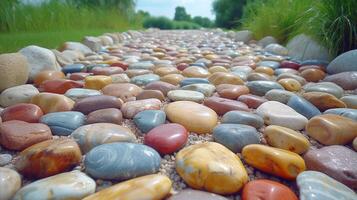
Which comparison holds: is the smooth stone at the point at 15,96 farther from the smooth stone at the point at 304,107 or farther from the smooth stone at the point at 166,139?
the smooth stone at the point at 304,107

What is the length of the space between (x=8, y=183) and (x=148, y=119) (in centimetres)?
66

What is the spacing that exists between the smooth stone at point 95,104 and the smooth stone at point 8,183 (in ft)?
2.05

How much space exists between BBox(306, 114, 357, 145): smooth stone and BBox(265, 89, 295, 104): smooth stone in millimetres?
424

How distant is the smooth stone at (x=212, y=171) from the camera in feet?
3.23

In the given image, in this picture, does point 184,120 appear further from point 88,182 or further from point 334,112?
point 334,112

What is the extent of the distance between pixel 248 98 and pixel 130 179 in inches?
39.1

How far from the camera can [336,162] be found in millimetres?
1126

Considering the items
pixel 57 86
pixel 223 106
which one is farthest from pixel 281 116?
pixel 57 86

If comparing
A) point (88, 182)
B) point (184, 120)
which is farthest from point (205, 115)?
point (88, 182)

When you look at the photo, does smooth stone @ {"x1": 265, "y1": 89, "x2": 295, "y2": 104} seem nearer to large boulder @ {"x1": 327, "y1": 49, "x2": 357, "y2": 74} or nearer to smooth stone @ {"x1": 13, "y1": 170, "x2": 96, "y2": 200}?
large boulder @ {"x1": 327, "y1": 49, "x2": 357, "y2": 74}

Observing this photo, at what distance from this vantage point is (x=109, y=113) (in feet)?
4.92

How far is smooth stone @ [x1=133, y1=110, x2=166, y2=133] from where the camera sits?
1434 millimetres

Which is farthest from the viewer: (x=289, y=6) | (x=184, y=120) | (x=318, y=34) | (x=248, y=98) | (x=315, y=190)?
(x=289, y=6)

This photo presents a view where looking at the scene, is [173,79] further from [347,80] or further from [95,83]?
[347,80]
